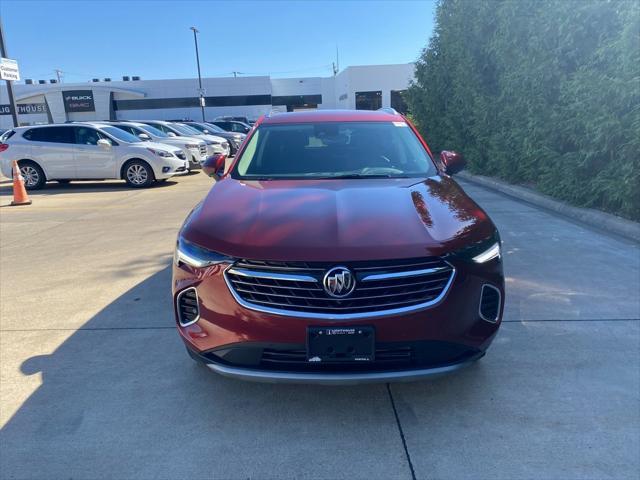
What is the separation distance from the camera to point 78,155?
502 inches

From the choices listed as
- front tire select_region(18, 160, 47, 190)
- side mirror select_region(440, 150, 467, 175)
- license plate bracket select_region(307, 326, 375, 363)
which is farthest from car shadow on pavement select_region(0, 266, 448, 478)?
front tire select_region(18, 160, 47, 190)

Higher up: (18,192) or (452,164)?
(452,164)

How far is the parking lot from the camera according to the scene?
7.96 feet

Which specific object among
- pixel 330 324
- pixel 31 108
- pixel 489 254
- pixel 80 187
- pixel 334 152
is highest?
pixel 31 108

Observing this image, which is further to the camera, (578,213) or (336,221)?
(578,213)

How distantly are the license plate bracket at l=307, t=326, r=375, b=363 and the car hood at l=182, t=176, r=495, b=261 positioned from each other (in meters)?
0.36

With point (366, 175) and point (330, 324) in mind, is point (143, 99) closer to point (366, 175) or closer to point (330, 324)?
point (366, 175)

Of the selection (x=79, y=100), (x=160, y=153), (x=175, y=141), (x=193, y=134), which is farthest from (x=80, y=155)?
(x=79, y=100)

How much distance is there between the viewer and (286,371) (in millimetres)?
2502

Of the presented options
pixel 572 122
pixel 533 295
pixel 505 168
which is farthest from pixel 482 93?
pixel 533 295

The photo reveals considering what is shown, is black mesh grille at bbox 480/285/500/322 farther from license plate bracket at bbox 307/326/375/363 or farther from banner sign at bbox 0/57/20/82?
banner sign at bbox 0/57/20/82

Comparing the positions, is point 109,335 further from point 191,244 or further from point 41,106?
point 41,106

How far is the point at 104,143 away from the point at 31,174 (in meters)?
2.32

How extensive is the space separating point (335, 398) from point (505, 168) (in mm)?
9201
